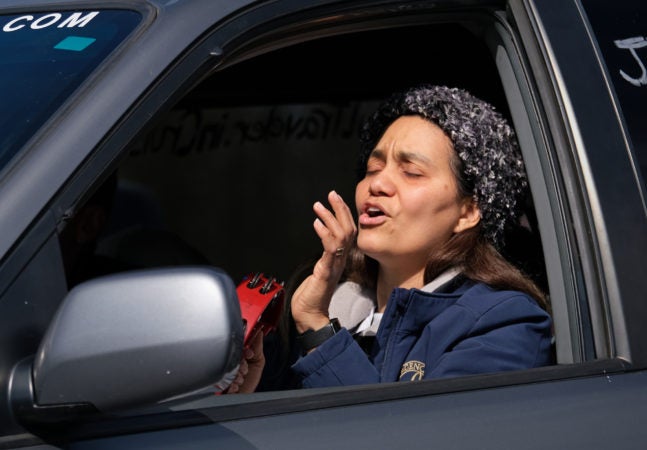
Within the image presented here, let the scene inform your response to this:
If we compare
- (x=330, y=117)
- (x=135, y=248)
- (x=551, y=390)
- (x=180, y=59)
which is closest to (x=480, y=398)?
(x=551, y=390)

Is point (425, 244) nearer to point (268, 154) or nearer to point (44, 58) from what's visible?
point (44, 58)

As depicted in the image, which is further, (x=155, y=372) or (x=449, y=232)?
(x=449, y=232)

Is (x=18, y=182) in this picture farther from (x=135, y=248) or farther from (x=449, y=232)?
(x=135, y=248)

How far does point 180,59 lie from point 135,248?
2.07m

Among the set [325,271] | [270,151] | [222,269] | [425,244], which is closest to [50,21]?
[222,269]

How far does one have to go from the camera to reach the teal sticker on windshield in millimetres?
1735

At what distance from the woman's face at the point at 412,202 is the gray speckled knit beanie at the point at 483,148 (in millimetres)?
34

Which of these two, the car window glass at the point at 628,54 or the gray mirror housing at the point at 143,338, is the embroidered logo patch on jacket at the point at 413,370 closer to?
the car window glass at the point at 628,54

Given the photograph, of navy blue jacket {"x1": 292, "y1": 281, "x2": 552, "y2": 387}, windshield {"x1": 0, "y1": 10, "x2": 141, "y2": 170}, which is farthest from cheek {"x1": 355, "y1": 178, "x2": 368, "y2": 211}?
windshield {"x1": 0, "y1": 10, "x2": 141, "y2": 170}

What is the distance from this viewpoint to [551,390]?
A: 5.74 ft

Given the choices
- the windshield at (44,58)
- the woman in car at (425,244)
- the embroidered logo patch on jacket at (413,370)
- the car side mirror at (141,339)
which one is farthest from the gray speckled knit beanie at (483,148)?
the car side mirror at (141,339)

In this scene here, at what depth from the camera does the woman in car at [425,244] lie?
7.13 feet

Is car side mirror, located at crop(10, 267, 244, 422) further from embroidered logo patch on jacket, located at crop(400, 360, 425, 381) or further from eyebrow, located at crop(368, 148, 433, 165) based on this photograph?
eyebrow, located at crop(368, 148, 433, 165)

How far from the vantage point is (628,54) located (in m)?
2.01
